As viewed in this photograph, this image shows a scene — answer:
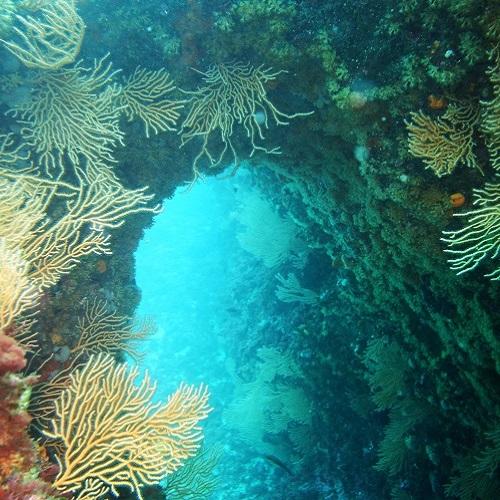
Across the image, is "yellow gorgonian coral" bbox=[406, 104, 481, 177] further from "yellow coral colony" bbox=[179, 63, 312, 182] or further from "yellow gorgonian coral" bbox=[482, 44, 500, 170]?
"yellow coral colony" bbox=[179, 63, 312, 182]

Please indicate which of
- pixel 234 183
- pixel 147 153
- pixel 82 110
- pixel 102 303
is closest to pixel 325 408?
pixel 102 303

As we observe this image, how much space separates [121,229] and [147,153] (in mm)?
1114

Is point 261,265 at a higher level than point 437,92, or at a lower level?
higher

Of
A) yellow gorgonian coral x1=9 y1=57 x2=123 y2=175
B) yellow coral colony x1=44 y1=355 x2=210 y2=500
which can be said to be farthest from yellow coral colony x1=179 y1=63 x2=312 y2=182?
yellow coral colony x1=44 y1=355 x2=210 y2=500

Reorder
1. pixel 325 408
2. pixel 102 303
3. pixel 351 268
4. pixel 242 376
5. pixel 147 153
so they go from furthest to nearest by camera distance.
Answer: pixel 242 376, pixel 325 408, pixel 351 268, pixel 147 153, pixel 102 303

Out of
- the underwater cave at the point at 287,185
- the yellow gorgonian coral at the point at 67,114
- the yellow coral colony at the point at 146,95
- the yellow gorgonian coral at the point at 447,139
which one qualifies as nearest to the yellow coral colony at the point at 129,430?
the underwater cave at the point at 287,185

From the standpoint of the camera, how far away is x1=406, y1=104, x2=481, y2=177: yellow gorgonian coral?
3484mm

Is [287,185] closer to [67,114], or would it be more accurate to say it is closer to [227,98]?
[227,98]

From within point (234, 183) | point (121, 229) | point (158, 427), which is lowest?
point (158, 427)

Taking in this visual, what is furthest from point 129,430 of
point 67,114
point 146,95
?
point 146,95

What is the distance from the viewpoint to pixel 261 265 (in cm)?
1339

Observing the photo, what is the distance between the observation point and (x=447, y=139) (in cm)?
356

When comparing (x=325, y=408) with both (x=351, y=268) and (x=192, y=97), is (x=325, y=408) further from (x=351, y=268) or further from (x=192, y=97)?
(x=192, y=97)

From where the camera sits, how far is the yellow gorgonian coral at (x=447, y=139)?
11.4 feet
